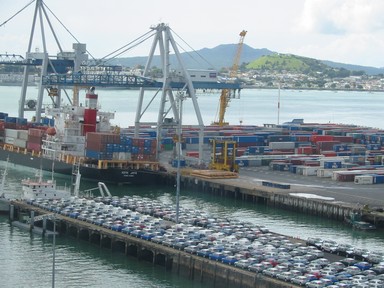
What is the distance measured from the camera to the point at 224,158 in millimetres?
59906

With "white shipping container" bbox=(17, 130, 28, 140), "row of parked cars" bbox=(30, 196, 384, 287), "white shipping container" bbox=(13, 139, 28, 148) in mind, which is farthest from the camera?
"white shipping container" bbox=(17, 130, 28, 140)

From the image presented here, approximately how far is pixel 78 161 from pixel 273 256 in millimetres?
27540

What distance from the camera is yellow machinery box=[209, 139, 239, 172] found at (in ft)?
195

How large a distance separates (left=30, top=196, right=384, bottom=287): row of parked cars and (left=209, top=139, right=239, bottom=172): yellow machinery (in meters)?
16.2

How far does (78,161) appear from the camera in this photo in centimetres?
5759

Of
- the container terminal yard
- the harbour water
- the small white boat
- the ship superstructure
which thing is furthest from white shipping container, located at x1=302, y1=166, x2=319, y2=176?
the small white boat

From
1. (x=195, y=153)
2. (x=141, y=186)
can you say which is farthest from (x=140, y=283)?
(x=195, y=153)

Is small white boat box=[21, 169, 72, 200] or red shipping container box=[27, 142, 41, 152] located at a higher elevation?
red shipping container box=[27, 142, 41, 152]

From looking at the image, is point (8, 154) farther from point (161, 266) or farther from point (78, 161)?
point (161, 266)

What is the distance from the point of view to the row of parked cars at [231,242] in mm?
29641

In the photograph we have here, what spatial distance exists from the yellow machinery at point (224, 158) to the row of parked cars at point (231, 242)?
53.3 feet

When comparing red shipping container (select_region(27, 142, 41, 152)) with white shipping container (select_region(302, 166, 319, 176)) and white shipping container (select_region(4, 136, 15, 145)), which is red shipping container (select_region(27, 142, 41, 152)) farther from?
white shipping container (select_region(302, 166, 319, 176))

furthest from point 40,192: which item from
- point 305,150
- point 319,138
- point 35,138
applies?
point 319,138

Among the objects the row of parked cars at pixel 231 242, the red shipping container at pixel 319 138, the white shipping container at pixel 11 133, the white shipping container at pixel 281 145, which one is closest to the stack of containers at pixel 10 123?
the white shipping container at pixel 11 133
